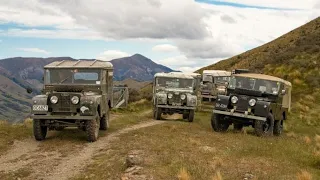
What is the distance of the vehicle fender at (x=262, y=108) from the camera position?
1678 cm

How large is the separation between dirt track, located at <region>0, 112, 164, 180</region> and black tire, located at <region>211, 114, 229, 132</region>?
5346 mm

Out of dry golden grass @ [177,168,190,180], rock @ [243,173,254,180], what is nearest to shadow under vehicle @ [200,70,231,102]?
rock @ [243,173,254,180]

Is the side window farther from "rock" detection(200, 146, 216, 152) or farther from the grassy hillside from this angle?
the grassy hillside

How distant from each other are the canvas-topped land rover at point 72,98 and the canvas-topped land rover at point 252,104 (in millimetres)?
4823

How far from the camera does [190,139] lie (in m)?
14.5

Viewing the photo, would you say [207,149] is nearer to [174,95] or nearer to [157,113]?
[174,95]

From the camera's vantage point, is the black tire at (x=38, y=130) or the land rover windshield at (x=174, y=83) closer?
the black tire at (x=38, y=130)

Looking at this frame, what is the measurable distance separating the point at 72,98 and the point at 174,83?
32.8ft

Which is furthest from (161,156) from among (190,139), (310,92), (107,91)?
(310,92)

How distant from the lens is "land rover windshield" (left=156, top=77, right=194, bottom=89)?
2339cm

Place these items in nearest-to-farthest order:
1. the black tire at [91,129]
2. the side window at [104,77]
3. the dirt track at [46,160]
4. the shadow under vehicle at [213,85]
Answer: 1. the dirt track at [46,160]
2. the black tire at [91,129]
3. the side window at [104,77]
4. the shadow under vehicle at [213,85]

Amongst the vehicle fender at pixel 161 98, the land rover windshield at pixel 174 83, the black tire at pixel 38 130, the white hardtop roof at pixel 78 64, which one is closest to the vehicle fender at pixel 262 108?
the white hardtop roof at pixel 78 64

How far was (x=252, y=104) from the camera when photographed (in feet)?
55.8

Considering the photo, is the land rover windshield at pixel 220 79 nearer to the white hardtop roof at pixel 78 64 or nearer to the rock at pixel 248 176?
the white hardtop roof at pixel 78 64
